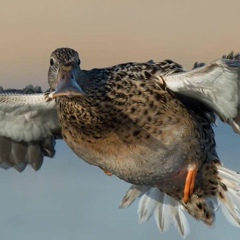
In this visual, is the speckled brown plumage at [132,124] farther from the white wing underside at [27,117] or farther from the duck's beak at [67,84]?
the white wing underside at [27,117]

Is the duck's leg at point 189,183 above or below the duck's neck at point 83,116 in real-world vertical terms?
below

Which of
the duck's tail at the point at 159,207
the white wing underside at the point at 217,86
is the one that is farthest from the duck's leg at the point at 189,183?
the duck's tail at the point at 159,207

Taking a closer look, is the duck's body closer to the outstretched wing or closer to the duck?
the duck

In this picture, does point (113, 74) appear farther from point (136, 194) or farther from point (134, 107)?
point (136, 194)

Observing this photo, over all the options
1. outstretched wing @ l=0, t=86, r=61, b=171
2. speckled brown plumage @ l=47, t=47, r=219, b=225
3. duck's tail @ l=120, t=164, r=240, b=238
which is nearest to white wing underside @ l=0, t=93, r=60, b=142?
outstretched wing @ l=0, t=86, r=61, b=171

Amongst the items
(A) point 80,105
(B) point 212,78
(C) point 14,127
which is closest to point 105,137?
(A) point 80,105

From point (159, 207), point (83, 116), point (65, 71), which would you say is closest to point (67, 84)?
point (65, 71)

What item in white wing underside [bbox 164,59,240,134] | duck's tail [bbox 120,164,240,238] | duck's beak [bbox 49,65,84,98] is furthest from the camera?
duck's tail [bbox 120,164,240,238]
